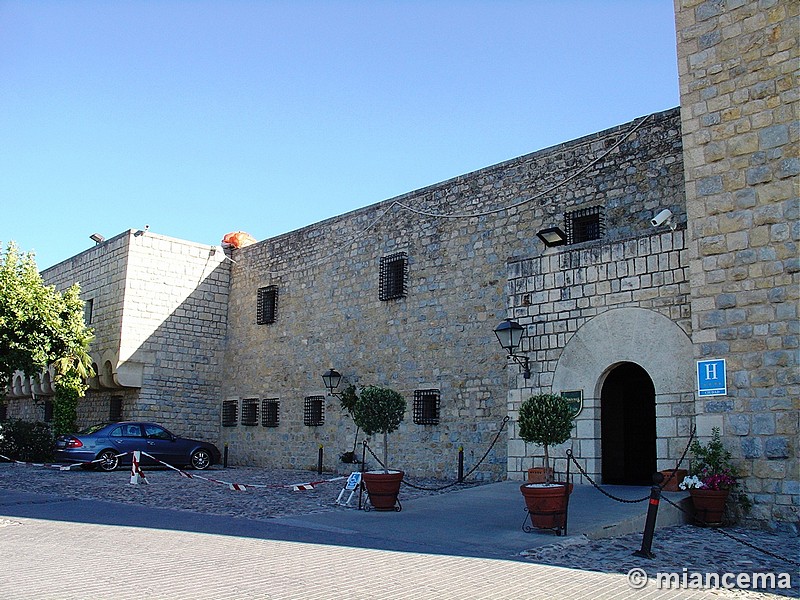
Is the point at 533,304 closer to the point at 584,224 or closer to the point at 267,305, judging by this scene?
the point at 584,224

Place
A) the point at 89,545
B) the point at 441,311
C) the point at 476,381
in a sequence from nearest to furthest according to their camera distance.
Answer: the point at 89,545 → the point at 476,381 → the point at 441,311

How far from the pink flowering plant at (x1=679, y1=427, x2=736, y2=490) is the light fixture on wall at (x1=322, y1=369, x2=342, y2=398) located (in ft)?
31.4

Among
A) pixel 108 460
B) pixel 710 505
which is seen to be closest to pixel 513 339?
pixel 710 505

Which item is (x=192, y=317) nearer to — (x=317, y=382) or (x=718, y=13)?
(x=317, y=382)

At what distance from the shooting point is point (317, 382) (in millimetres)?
19141

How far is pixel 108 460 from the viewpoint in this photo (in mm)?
17703

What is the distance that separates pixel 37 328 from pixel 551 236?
13832 millimetres

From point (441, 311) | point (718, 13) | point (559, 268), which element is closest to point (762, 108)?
point (718, 13)

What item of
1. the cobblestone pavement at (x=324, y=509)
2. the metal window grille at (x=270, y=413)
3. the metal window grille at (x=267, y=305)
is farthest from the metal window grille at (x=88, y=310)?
the metal window grille at (x=270, y=413)

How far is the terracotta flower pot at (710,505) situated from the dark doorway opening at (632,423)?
424 centimetres

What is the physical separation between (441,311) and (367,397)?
5.22 metres

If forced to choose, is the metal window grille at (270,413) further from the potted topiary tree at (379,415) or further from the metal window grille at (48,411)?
the potted topiary tree at (379,415)

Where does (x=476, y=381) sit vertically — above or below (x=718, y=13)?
below

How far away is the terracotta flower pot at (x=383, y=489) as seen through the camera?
35.3 ft
